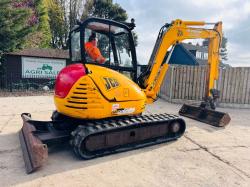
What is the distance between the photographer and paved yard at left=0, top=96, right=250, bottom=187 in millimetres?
3166

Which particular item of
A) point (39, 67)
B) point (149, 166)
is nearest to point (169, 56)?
point (149, 166)

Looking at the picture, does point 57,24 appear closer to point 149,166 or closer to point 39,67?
point 39,67

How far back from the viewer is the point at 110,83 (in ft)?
13.7

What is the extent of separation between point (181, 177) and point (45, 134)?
260 cm

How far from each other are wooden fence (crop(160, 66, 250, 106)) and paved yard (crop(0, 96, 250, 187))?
516 cm

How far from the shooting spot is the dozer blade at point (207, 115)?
613 cm

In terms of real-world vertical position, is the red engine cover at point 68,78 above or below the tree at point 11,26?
below

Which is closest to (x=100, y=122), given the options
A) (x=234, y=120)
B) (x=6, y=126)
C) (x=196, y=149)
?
(x=196, y=149)

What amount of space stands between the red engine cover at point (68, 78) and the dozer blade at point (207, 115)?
4.17 meters

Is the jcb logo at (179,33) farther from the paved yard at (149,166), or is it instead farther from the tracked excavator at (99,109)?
the paved yard at (149,166)

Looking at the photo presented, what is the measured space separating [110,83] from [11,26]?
40.9ft

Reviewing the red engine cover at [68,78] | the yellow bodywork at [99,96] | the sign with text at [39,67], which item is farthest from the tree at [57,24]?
the yellow bodywork at [99,96]

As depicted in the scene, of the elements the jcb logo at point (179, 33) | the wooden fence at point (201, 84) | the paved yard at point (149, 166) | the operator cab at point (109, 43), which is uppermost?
the jcb logo at point (179, 33)

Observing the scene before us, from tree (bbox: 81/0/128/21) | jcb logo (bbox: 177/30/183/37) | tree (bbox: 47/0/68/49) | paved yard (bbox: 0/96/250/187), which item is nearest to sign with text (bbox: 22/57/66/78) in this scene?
tree (bbox: 47/0/68/49)
